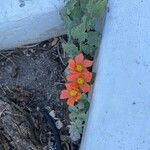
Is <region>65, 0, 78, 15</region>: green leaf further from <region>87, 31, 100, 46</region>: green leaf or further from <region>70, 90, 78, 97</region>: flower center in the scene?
<region>70, 90, 78, 97</region>: flower center

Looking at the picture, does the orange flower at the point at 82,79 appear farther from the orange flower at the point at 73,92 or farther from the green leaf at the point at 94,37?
the green leaf at the point at 94,37

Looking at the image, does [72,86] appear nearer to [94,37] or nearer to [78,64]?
[78,64]

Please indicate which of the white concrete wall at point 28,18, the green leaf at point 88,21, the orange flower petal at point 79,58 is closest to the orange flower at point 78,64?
the orange flower petal at point 79,58

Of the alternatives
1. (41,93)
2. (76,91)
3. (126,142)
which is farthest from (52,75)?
(126,142)

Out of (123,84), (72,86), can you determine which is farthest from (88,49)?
(123,84)

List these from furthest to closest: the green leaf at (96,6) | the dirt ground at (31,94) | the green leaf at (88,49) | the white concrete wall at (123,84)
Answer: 1. the dirt ground at (31,94)
2. the green leaf at (88,49)
3. the green leaf at (96,6)
4. the white concrete wall at (123,84)

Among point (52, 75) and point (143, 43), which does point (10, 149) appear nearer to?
point (52, 75)
